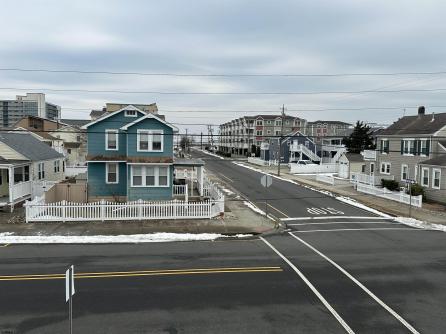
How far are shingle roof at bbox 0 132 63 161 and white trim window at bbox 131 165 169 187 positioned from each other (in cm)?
852

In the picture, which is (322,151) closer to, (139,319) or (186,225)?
(186,225)

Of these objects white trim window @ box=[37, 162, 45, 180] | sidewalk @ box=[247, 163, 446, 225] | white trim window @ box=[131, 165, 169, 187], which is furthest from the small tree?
white trim window @ box=[37, 162, 45, 180]

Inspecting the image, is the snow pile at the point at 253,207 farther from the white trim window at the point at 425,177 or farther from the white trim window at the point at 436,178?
the white trim window at the point at 425,177

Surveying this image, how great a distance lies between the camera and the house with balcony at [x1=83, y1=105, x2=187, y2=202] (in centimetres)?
2680

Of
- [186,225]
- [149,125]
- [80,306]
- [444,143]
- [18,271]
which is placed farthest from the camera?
[444,143]

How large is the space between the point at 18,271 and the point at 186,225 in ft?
32.2

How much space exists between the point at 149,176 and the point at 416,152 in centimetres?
2556

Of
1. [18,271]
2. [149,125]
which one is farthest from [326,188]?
[18,271]

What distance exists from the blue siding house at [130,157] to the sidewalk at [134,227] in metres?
4.85

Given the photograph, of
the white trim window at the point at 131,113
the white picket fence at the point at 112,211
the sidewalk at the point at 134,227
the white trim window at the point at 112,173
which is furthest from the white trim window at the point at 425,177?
the white trim window at the point at 112,173

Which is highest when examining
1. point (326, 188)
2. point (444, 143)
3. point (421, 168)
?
point (444, 143)

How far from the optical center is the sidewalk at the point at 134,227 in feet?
65.9

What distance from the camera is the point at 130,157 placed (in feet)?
87.4

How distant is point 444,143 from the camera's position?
118ft
